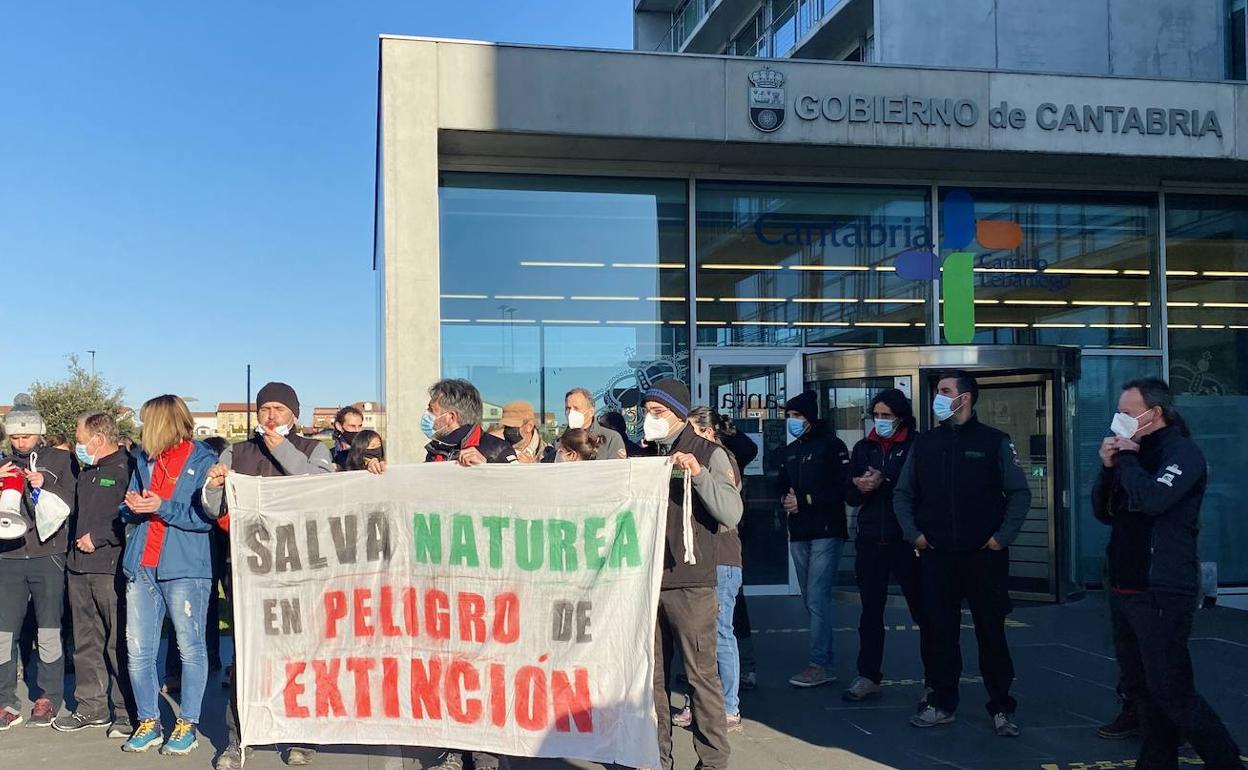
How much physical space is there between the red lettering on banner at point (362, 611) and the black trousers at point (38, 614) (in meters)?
2.32

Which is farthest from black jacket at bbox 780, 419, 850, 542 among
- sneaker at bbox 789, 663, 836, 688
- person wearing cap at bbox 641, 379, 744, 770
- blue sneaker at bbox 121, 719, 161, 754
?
blue sneaker at bbox 121, 719, 161, 754

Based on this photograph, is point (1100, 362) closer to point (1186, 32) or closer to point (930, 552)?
point (1186, 32)

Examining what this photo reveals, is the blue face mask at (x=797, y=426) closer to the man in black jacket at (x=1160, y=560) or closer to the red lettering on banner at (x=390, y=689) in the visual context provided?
the man in black jacket at (x=1160, y=560)

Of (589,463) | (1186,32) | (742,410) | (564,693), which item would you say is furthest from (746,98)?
(1186,32)

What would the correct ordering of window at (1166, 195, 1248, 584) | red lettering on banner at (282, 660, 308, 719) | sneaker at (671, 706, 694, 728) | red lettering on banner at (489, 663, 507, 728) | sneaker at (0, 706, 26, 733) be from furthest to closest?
window at (1166, 195, 1248, 584) < sneaker at (0, 706, 26, 733) < sneaker at (671, 706, 694, 728) < red lettering on banner at (282, 660, 308, 719) < red lettering on banner at (489, 663, 507, 728)

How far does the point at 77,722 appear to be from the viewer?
20.7 feet

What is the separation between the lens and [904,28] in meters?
16.1

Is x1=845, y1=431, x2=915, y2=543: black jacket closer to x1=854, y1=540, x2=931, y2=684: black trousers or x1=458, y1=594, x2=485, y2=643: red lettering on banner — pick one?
x1=854, y1=540, x2=931, y2=684: black trousers

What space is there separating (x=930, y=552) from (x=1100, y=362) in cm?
669

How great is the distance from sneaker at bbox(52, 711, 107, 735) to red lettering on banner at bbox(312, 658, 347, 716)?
188cm

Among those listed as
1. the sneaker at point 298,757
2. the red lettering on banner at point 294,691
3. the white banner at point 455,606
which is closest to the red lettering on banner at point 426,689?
the white banner at point 455,606

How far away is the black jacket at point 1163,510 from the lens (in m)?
4.81

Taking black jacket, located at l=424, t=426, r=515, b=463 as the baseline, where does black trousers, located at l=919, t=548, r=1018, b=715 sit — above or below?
below

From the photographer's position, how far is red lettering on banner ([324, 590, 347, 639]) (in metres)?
5.39
